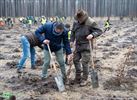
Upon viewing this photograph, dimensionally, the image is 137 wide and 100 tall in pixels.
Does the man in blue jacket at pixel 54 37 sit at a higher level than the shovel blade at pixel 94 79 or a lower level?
higher

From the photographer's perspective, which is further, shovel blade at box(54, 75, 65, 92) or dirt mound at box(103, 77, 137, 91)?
dirt mound at box(103, 77, 137, 91)

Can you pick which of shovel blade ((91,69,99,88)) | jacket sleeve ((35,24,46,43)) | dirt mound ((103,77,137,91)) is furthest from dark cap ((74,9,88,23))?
dirt mound ((103,77,137,91))

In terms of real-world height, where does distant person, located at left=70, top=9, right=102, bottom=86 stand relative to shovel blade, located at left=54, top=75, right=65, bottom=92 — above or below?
above

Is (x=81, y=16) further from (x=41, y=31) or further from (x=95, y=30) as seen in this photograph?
(x=41, y=31)

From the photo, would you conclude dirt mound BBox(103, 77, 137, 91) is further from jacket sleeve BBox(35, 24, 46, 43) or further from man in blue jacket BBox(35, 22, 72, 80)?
jacket sleeve BBox(35, 24, 46, 43)

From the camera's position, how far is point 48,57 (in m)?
9.41

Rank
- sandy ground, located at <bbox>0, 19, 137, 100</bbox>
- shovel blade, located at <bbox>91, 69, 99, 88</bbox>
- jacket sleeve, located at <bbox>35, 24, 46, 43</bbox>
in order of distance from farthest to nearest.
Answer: jacket sleeve, located at <bbox>35, 24, 46, 43</bbox> → shovel blade, located at <bbox>91, 69, 99, 88</bbox> → sandy ground, located at <bbox>0, 19, 137, 100</bbox>

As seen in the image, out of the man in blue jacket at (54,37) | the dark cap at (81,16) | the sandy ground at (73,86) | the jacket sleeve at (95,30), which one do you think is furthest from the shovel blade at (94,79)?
the dark cap at (81,16)

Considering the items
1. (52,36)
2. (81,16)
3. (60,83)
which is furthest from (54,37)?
(60,83)

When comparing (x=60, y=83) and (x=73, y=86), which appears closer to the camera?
(x=60, y=83)

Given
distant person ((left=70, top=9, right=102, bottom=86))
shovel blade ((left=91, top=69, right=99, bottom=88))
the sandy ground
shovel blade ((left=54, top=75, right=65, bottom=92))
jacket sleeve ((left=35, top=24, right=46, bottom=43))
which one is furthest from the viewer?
jacket sleeve ((left=35, top=24, right=46, bottom=43))

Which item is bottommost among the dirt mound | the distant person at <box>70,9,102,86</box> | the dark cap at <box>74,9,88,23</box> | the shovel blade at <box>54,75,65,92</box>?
the dirt mound

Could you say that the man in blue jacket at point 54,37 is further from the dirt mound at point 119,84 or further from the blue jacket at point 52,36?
the dirt mound at point 119,84

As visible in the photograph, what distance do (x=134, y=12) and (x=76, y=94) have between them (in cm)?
3733
